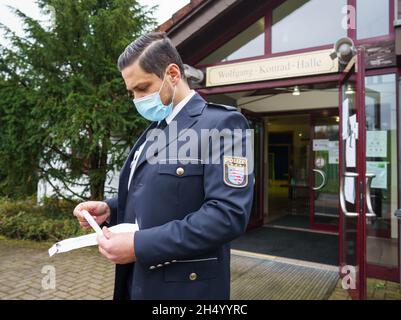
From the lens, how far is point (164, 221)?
1.23 metres

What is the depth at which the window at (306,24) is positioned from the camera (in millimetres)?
4234

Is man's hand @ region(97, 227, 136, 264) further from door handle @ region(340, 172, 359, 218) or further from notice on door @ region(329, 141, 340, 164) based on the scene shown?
notice on door @ region(329, 141, 340, 164)

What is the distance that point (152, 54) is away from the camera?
4.41ft

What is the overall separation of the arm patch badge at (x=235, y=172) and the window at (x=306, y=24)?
364 centimetres

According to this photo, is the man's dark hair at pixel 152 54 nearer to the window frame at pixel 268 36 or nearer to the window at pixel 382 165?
the window frame at pixel 268 36

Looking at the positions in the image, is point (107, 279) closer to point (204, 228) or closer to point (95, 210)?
point (95, 210)

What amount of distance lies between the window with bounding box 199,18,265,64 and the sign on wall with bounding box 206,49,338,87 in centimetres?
23

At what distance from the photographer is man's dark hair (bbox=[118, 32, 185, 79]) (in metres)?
1.35

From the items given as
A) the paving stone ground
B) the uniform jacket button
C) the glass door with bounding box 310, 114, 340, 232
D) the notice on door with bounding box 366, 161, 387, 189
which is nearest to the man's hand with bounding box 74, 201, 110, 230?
the uniform jacket button

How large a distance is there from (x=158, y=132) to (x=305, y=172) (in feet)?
31.0

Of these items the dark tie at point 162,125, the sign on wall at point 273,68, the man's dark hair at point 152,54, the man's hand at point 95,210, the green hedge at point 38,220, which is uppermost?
the sign on wall at point 273,68

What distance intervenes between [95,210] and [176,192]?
59 cm

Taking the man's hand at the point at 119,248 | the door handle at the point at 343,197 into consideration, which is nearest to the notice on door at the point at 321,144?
the door handle at the point at 343,197

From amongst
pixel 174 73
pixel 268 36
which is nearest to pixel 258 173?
pixel 268 36
